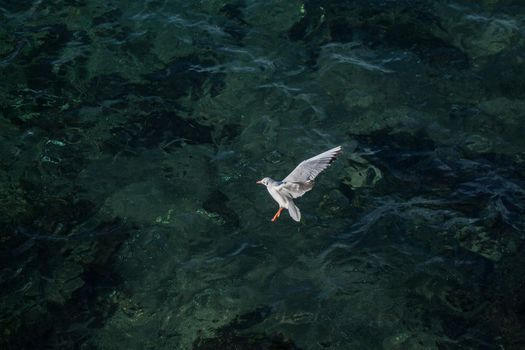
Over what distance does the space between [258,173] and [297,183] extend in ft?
7.07

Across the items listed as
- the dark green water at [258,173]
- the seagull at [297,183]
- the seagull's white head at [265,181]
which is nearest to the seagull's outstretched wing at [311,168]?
the seagull at [297,183]

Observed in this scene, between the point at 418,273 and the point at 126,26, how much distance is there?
451 inches

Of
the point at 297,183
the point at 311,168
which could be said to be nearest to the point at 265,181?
the point at 297,183

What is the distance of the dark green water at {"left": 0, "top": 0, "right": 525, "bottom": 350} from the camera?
1045 cm

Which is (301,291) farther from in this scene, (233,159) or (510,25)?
(510,25)

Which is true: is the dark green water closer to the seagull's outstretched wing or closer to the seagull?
the seagull

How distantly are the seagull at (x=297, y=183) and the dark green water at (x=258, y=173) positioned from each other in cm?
99

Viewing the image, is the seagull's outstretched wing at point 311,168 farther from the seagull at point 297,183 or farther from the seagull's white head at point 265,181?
the seagull's white head at point 265,181

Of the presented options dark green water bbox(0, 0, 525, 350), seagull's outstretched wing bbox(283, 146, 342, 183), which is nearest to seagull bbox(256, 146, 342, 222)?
seagull's outstretched wing bbox(283, 146, 342, 183)

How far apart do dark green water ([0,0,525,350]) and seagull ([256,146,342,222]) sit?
99 cm

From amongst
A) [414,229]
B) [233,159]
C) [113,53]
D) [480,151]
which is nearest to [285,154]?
[233,159]

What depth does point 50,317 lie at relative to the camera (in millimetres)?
10508

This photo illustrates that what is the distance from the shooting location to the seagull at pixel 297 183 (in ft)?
36.1

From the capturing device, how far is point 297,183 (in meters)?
11.0
